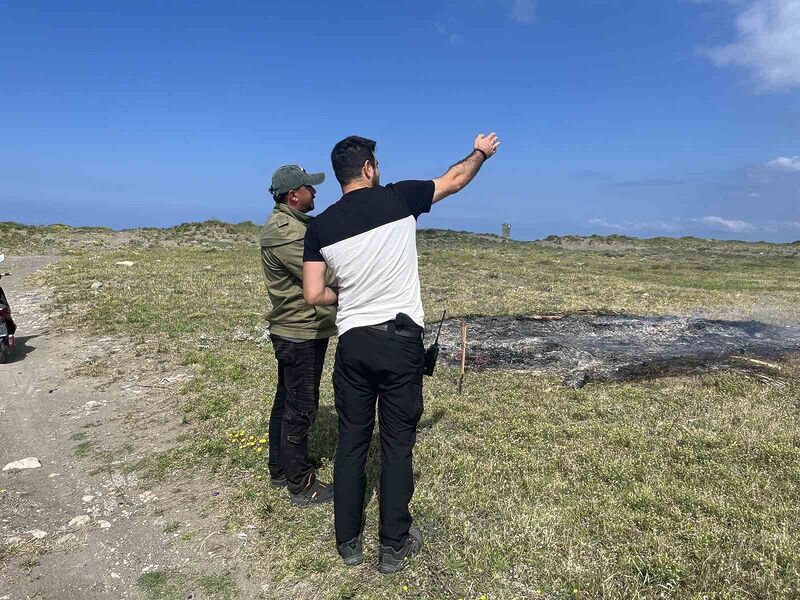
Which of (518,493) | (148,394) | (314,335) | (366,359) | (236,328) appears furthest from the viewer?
(236,328)

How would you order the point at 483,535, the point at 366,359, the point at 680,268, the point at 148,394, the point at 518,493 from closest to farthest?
1. the point at 366,359
2. the point at 483,535
3. the point at 518,493
4. the point at 148,394
5. the point at 680,268

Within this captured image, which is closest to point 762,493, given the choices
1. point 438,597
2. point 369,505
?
point 438,597

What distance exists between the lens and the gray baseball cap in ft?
16.0

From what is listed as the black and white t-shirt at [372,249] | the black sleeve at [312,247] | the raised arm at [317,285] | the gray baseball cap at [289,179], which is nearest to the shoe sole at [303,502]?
the black and white t-shirt at [372,249]

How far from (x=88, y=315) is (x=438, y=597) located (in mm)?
12233

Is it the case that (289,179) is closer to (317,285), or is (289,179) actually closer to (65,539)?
(317,285)

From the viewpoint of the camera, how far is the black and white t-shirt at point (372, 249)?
3879mm

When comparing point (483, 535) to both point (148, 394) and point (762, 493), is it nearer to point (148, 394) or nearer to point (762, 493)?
point (762, 493)

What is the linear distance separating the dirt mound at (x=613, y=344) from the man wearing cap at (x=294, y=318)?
5.20 metres

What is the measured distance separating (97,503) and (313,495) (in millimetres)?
2322

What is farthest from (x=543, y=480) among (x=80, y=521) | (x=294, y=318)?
→ (x=80, y=521)

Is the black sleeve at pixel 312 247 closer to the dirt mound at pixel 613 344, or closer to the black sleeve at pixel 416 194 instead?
the black sleeve at pixel 416 194

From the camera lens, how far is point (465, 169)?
4.40 meters

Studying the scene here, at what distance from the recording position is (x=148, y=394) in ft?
28.0
